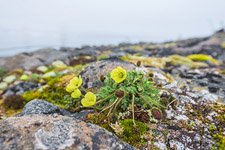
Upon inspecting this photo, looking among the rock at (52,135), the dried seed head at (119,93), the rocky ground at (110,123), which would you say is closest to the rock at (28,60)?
the rocky ground at (110,123)

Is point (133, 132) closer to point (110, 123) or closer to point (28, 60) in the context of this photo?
point (110, 123)

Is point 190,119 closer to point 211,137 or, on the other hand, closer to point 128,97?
point 211,137

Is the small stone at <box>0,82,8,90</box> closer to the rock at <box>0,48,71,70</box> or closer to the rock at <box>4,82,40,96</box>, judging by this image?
the rock at <box>4,82,40,96</box>

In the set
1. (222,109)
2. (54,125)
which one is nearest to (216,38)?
(222,109)

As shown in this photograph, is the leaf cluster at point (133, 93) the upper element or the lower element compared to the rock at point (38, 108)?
upper

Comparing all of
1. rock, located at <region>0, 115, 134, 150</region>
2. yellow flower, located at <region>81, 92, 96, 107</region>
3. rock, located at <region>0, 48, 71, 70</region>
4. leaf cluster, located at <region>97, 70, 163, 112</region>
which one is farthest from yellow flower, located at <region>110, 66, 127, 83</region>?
rock, located at <region>0, 48, 71, 70</region>

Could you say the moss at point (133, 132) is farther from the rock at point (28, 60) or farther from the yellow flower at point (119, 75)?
the rock at point (28, 60)
